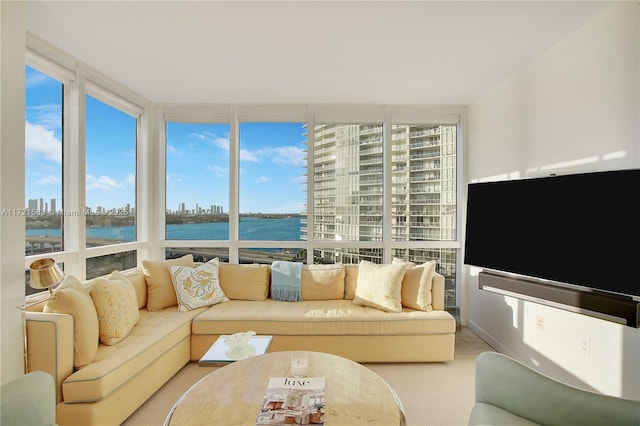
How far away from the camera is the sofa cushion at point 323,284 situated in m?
3.48

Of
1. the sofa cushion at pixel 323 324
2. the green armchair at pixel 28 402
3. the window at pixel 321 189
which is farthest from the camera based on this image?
the window at pixel 321 189

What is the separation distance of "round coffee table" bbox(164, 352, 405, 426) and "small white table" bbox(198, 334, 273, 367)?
0.20 meters

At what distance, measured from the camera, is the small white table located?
2.11 meters

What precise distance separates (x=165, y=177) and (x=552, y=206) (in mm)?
4175

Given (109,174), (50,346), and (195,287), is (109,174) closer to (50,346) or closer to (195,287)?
(195,287)

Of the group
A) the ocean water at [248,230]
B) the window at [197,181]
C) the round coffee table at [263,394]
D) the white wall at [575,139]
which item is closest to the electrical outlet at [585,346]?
the white wall at [575,139]

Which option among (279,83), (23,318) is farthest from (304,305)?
(279,83)

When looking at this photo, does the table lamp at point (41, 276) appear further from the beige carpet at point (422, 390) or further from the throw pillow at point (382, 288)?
the throw pillow at point (382, 288)

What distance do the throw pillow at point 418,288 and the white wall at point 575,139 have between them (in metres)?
0.78

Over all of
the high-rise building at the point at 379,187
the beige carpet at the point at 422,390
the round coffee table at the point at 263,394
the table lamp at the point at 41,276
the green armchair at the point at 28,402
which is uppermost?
the high-rise building at the point at 379,187

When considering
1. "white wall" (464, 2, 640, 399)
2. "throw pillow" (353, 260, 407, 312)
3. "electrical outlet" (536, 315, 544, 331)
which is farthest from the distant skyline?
"electrical outlet" (536, 315, 544, 331)

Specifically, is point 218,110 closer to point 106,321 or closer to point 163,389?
point 106,321

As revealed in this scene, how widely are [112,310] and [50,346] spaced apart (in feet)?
1.50

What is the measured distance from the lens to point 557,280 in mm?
2123
